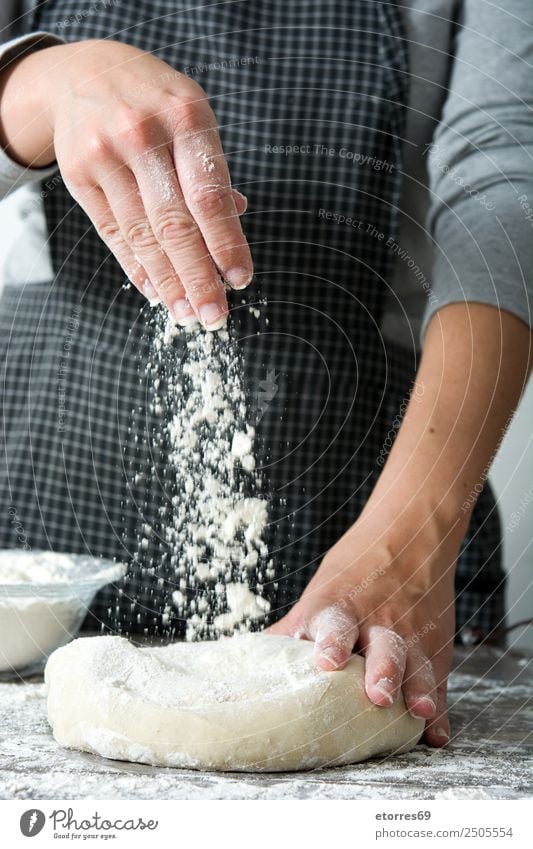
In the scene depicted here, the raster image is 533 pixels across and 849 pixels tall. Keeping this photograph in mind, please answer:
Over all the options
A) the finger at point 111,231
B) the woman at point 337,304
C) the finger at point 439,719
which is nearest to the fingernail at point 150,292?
the finger at point 111,231

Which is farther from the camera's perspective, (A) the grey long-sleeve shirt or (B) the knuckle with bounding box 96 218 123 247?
(A) the grey long-sleeve shirt

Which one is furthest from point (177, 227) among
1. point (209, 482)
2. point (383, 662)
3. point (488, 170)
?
point (488, 170)

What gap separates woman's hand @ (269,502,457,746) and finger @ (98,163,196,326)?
0.26 metres

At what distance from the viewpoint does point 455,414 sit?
726 millimetres

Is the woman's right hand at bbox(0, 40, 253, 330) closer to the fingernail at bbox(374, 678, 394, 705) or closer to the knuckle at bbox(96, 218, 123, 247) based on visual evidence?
the knuckle at bbox(96, 218, 123, 247)

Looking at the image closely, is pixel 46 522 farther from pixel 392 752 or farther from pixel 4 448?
pixel 392 752

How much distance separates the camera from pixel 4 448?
90 centimetres

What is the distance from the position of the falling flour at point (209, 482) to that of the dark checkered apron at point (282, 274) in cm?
17

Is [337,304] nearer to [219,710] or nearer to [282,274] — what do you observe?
[282,274]

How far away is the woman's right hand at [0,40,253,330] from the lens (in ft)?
1.66

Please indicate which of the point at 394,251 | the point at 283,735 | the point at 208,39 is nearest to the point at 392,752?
the point at 283,735

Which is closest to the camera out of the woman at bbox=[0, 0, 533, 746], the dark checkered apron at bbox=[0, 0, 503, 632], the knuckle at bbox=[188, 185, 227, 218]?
the knuckle at bbox=[188, 185, 227, 218]

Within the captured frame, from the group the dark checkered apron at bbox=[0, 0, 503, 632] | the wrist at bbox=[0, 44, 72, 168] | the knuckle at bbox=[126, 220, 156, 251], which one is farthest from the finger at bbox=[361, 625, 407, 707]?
the wrist at bbox=[0, 44, 72, 168]
